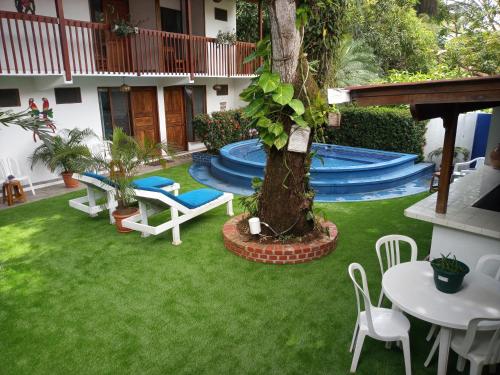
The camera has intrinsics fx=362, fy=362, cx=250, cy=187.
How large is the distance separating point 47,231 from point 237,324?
14.0 ft

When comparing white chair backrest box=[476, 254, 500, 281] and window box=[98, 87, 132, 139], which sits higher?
window box=[98, 87, 132, 139]

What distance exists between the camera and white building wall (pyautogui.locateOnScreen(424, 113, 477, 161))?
982 centimetres

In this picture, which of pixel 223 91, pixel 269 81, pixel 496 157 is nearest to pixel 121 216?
pixel 269 81

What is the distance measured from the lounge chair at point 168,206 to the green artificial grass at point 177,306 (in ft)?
1.02

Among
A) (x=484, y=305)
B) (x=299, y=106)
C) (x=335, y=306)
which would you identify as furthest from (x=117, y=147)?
(x=484, y=305)

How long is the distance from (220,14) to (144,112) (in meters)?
5.07

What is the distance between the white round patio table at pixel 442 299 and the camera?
276 cm

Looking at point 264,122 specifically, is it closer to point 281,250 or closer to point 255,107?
point 255,107

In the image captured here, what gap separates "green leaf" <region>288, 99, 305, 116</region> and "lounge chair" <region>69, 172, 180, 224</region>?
2886mm

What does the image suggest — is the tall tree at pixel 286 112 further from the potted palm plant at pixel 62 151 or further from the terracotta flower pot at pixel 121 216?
the potted palm plant at pixel 62 151

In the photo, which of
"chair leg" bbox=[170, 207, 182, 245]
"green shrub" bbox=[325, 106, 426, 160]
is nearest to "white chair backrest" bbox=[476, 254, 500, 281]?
"chair leg" bbox=[170, 207, 182, 245]

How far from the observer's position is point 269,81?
454cm

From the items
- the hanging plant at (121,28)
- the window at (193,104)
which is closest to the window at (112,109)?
the hanging plant at (121,28)

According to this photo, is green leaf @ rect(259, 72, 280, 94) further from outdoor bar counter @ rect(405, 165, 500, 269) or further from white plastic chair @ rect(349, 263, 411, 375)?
white plastic chair @ rect(349, 263, 411, 375)
